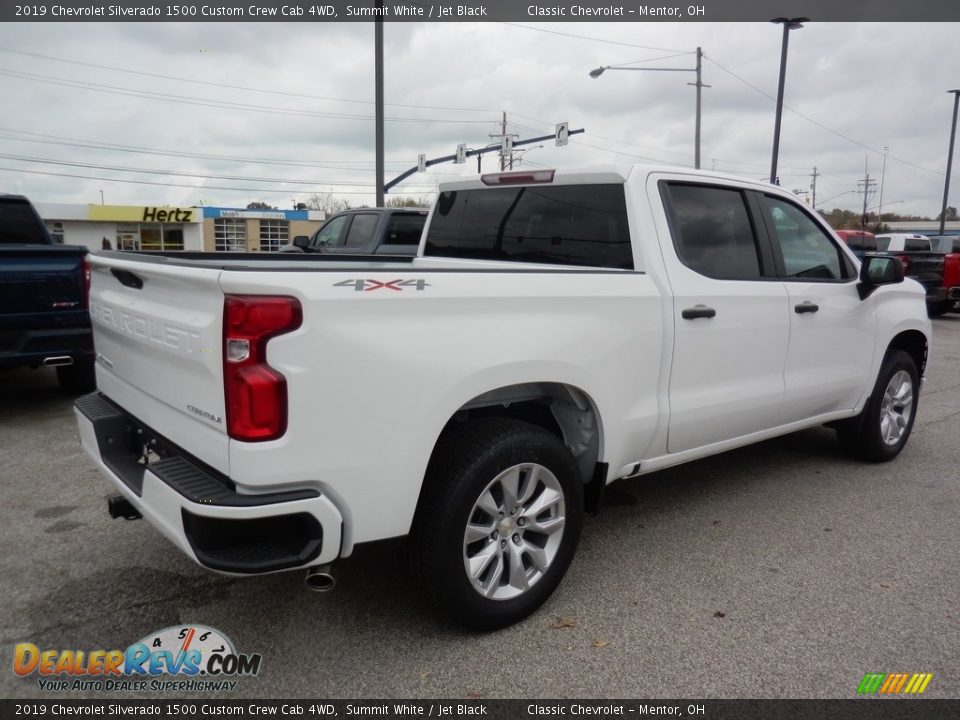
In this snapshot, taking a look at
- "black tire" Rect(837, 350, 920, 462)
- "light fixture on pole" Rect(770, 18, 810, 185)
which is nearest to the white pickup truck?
"black tire" Rect(837, 350, 920, 462)

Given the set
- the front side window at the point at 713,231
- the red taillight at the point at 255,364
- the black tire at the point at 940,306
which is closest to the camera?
the red taillight at the point at 255,364

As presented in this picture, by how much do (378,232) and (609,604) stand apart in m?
7.97

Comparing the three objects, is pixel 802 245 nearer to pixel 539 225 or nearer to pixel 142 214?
pixel 539 225

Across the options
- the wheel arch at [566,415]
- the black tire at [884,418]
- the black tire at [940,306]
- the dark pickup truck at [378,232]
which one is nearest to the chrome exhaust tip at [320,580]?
the wheel arch at [566,415]

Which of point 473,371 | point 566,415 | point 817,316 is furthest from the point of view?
point 817,316

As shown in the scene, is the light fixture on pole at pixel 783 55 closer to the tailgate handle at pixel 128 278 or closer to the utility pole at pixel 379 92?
the utility pole at pixel 379 92

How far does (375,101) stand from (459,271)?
11.2 m

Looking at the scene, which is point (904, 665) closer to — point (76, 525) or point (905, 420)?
point (905, 420)

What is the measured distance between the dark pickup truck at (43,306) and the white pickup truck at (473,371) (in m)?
2.74

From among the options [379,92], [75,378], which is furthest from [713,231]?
[379,92]

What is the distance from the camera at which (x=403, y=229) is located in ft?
34.9

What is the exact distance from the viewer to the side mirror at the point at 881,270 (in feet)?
14.9

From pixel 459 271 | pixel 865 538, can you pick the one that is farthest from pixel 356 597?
pixel 865 538

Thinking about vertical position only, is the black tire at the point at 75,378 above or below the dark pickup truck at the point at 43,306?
below
